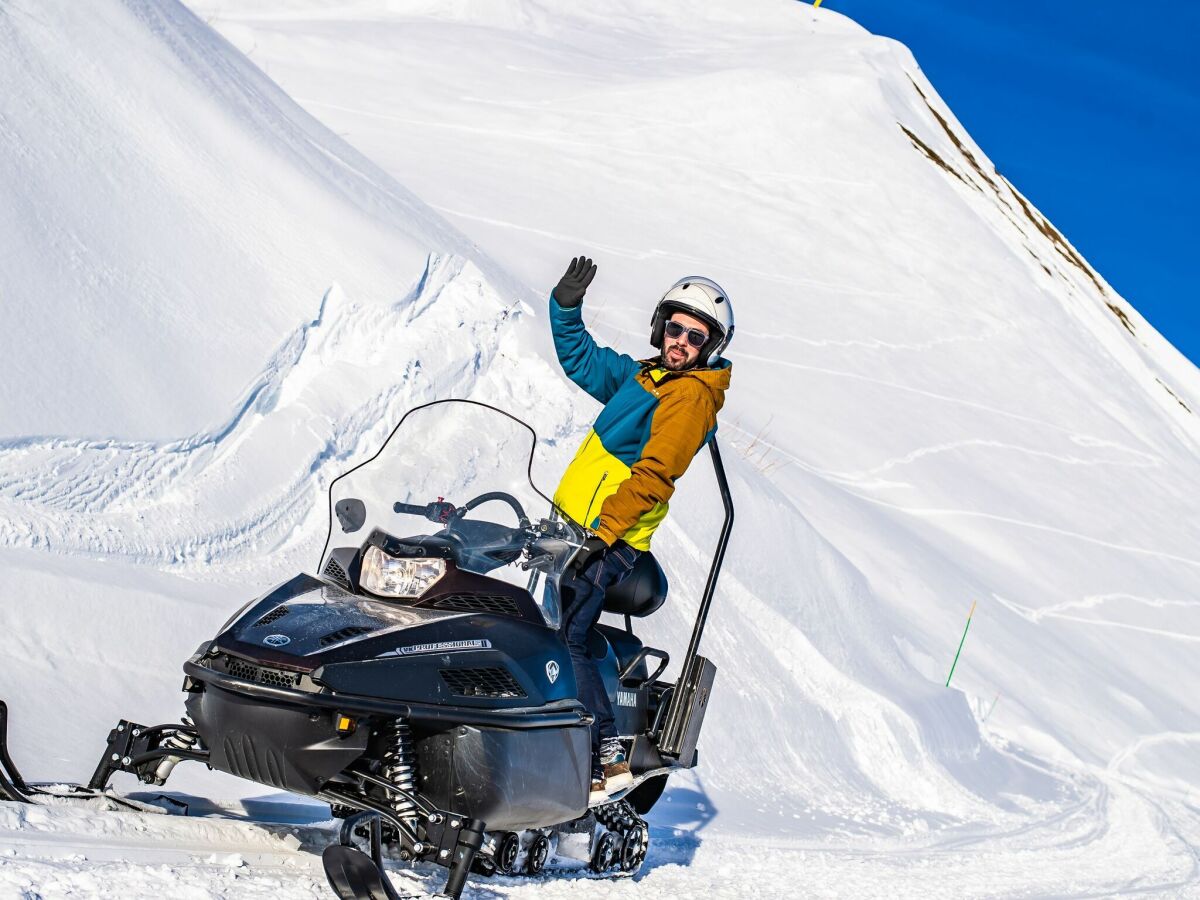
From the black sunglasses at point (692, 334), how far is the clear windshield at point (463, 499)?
2.71 feet

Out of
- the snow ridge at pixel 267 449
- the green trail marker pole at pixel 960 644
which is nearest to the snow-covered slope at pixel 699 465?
the snow ridge at pixel 267 449

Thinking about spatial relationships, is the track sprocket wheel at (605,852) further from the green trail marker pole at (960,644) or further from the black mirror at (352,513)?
the green trail marker pole at (960,644)

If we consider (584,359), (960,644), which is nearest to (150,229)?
(584,359)

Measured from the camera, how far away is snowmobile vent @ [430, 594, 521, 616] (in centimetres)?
412

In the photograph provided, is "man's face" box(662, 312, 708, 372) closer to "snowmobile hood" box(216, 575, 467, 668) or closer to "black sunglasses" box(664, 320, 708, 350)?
"black sunglasses" box(664, 320, 708, 350)

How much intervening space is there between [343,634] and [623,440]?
150 centimetres

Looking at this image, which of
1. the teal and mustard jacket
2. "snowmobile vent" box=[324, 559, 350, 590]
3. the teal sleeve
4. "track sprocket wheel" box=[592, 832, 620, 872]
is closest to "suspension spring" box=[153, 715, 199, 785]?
"snowmobile vent" box=[324, 559, 350, 590]

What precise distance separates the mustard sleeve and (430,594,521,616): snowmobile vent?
44 centimetres

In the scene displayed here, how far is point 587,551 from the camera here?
14.4ft

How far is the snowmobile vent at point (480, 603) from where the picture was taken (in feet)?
13.5

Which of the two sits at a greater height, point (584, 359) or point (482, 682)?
point (584, 359)

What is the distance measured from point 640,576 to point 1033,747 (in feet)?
24.5

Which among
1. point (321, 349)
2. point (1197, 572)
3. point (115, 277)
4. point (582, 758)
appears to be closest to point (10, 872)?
point (582, 758)

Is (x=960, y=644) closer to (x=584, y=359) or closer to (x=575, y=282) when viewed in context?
(x=584, y=359)
